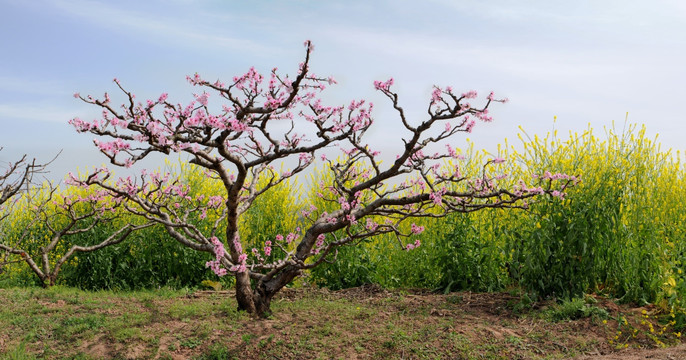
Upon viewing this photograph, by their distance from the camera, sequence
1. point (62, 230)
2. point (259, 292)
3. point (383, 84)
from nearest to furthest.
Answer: point (383, 84) → point (259, 292) → point (62, 230)

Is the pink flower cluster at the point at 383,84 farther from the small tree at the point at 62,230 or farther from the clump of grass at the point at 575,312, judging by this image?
the small tree at the point at 62,230

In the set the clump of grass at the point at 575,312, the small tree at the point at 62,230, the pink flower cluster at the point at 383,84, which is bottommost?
the clump of grass at the point at 575,312

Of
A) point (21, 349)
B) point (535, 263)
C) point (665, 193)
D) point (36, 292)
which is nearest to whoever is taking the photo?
point (21, 349)

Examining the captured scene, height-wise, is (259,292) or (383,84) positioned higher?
(383,84)

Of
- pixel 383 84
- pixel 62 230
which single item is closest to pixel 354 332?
pixel 383 84

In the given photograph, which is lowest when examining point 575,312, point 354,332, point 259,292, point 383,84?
point 354,332

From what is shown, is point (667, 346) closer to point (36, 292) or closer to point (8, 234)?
point (36, 292)

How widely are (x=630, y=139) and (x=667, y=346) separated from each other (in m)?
3.05

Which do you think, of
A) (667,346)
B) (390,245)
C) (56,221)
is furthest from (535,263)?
(56,221)

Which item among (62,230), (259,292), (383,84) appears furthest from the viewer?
(62,230)

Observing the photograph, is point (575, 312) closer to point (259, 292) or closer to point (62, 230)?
point (259, 292)

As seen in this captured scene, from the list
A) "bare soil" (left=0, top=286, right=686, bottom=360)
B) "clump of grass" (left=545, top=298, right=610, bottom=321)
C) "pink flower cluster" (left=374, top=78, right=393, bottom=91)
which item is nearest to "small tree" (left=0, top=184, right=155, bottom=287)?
"bare soil" (left=0, top=286, right=686, bottom=360)

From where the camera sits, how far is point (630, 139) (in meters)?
7.77

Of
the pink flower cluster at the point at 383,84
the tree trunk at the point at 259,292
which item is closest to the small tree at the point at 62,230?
the tree trunk at the point at 259,292
